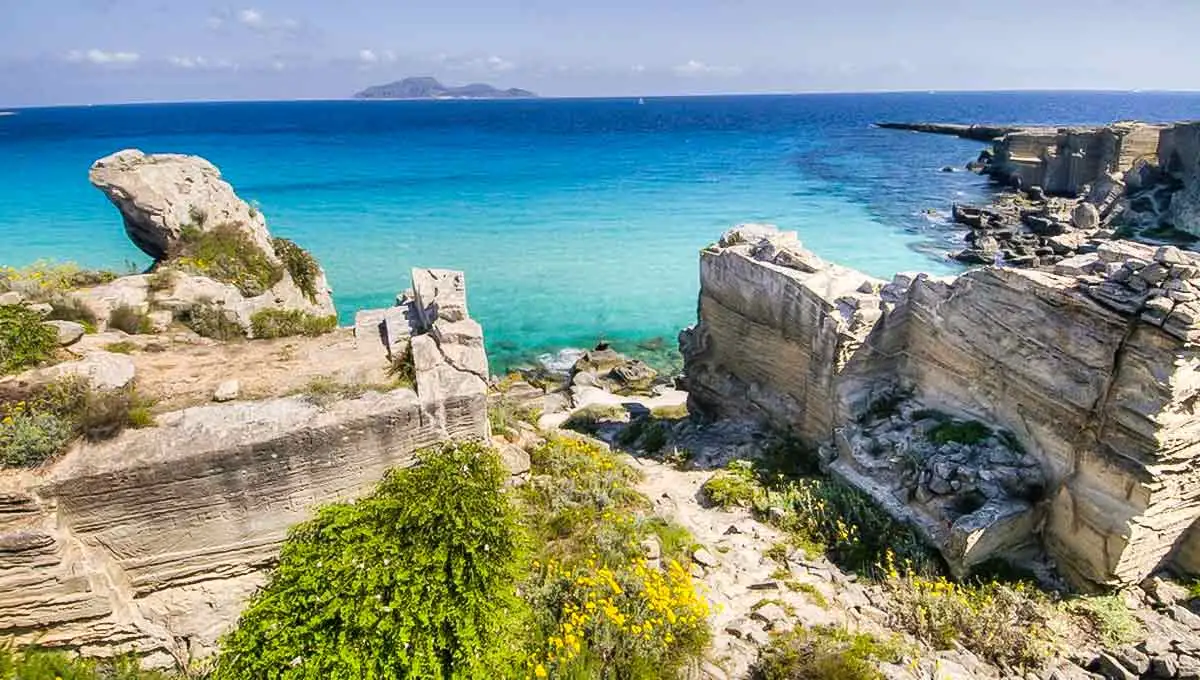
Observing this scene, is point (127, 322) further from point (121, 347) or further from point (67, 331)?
point (67, 331)

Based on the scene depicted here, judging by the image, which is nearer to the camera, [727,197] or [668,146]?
[727,197]

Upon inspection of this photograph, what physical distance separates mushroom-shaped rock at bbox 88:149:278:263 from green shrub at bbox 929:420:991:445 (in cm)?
1378

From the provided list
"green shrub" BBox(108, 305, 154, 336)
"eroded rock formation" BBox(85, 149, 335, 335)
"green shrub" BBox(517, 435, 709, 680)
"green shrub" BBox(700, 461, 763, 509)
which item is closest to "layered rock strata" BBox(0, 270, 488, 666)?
"green shrub" BBox(517, 435, 709, 680)

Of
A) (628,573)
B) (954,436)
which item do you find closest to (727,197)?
(954,436)

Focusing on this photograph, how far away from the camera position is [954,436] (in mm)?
10055

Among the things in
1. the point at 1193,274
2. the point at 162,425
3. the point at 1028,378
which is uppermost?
the point at 1193,274

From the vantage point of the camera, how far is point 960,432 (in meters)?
10.1

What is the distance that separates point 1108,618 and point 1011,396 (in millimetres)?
3033

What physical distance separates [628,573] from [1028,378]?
6368 millimetres

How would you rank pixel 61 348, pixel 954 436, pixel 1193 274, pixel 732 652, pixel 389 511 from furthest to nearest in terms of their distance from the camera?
pixel 954 436 < pixel 61 348 < pixel 1193 274 < pixel 732 652 < pixel 389 511

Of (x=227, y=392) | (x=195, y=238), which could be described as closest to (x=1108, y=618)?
(x=227, y=392)

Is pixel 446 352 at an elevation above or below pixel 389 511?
above

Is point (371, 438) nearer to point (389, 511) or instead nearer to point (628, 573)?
point (389, 511)

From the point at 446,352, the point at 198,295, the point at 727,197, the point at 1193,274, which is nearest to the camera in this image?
the point at 1193,274
